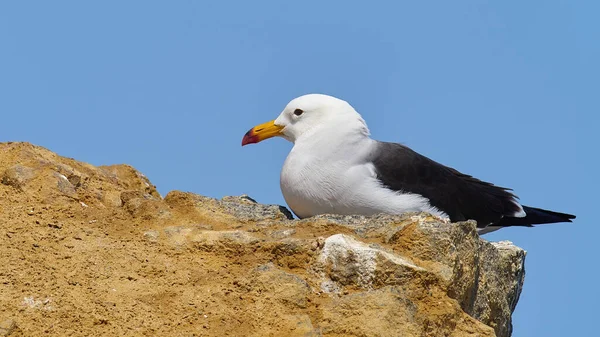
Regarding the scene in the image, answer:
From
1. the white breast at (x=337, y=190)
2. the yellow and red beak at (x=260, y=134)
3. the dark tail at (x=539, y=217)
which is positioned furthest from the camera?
the dark tail at (x=539, y=217)

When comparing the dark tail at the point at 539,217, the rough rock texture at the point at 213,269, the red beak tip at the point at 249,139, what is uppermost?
the red beak tip at the point at 249,139

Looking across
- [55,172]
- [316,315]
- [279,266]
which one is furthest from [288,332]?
[55,172]

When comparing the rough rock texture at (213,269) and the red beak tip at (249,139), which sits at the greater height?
the red beak tip at (249,139)

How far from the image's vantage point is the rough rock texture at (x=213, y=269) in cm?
646

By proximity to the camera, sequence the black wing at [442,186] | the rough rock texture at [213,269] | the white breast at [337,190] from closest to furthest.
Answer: the rough rock texture at [213,269] < the white breast at [337,190] < the black wing at [442,186]

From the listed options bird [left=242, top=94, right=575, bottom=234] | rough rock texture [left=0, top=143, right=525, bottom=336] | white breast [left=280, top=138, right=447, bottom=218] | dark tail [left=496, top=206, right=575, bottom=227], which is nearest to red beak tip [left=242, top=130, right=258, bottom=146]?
bird [left=242, top=94, right=575, bottom=234]

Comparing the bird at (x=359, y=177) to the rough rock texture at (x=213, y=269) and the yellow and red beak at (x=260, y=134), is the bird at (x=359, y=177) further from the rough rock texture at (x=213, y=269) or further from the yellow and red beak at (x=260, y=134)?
the rough rock texture at (x=213, y=269)

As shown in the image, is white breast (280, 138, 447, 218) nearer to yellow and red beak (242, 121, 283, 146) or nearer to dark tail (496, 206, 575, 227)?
yellow and red beak (242, 121, 283, 146)

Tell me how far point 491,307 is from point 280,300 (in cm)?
233

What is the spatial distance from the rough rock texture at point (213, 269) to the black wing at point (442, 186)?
1666mm

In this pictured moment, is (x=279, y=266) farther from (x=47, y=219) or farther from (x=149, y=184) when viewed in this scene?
(x=149, y=184)

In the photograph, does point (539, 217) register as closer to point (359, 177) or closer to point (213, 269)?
point (359, 177)

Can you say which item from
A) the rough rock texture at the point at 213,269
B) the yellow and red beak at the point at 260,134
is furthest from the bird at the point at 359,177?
the rough rock texture at the point at 213,269

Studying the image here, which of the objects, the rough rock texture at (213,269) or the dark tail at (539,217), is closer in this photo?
the rough rock texture at (213,269)
